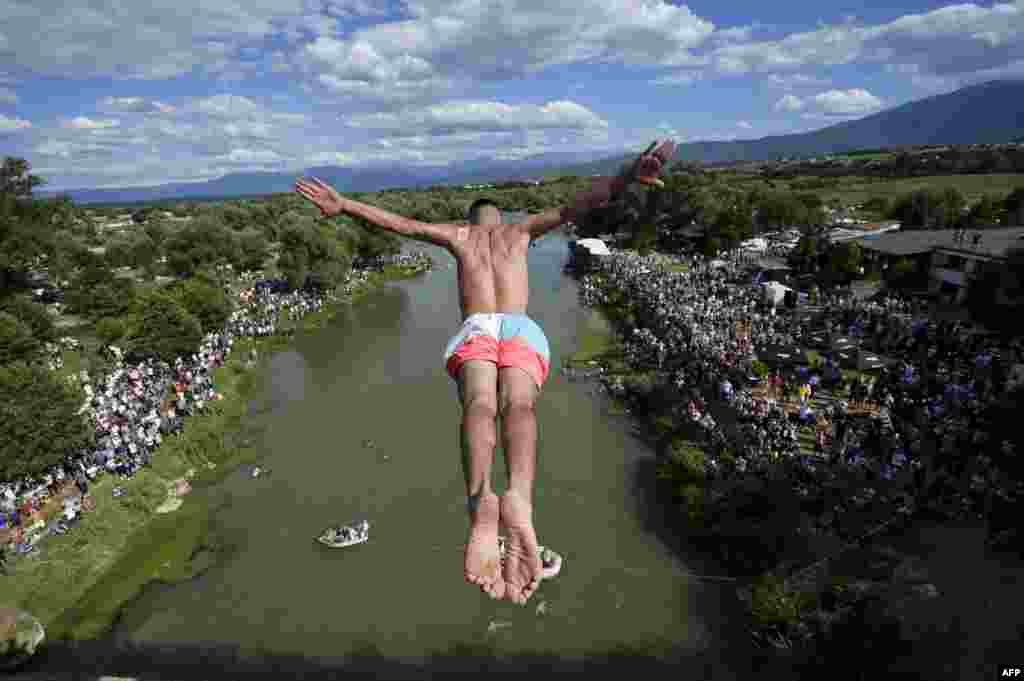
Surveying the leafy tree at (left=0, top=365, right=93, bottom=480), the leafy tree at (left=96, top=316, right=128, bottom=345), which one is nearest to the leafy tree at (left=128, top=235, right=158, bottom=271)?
the leafy tree at (left=96, top=316, right=128, bottom=345)

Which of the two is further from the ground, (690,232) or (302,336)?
(690,232)

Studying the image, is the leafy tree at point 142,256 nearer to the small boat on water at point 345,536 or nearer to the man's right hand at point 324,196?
the small boat on water at point 345,536

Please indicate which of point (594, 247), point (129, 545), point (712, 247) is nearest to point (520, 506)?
point (129, 545)

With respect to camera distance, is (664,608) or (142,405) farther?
(142,405)

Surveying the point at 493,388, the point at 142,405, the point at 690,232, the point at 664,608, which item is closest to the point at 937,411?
the point at 664,608

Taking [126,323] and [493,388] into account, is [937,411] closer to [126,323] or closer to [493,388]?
[493,388]
